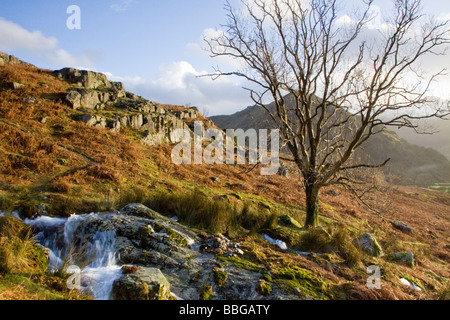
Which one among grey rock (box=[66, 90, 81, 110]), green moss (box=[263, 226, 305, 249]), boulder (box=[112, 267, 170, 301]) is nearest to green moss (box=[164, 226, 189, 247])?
boulder (box=[112, 267, 170, 301])

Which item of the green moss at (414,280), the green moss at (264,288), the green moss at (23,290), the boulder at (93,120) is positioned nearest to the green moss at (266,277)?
the green moss at (264,288)

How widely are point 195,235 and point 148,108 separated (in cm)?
2200

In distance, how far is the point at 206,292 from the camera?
16.3 ft

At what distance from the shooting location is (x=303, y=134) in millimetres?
11062

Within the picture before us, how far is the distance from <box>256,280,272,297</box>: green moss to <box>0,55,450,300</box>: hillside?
0.02 meters

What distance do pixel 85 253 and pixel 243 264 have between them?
138 inches

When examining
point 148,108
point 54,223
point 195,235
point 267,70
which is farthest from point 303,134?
point 148,108

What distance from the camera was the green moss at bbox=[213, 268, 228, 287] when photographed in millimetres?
5269

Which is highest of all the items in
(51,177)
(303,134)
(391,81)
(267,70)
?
(267,70)

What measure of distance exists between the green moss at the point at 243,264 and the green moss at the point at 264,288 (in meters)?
0.64

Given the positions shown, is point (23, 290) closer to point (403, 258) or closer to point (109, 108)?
point (403, 258)

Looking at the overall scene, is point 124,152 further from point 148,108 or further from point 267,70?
point 148,108

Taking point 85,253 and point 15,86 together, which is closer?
point 85,253

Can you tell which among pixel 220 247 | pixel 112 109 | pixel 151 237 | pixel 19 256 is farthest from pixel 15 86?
pixel 220 247
